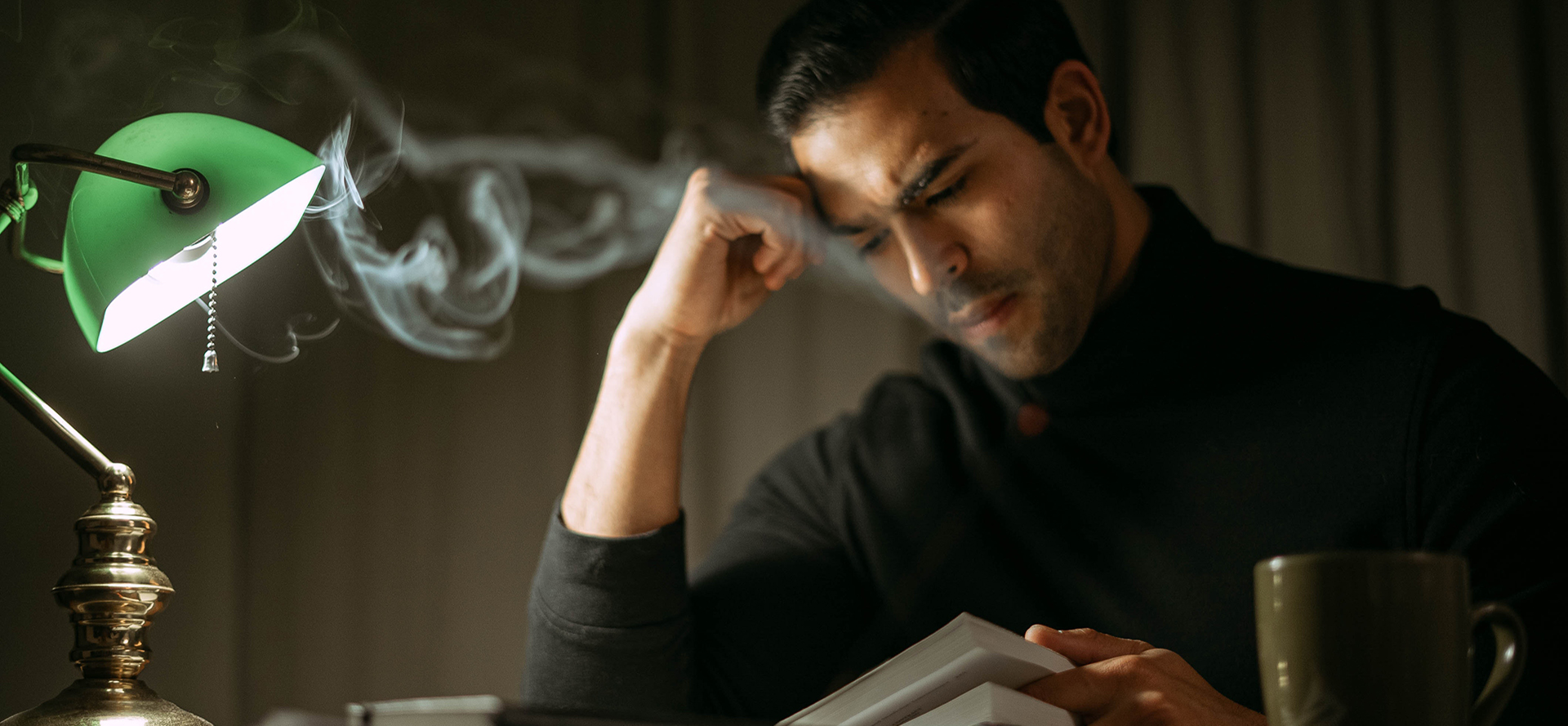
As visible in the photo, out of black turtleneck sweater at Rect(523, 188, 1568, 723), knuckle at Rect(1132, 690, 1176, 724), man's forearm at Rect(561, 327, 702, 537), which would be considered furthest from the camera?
man's forearm at Rect(561, 327, 702, 537)

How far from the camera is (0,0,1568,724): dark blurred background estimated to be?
161cm

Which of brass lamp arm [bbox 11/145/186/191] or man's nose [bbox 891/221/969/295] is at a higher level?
brass lamp arm [bbox 11/145/186/191]

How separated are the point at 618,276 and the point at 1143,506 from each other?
1.09 m

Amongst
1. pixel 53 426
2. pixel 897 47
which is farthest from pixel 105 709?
pixel 897 47

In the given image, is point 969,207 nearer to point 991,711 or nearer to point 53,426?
point 991,711

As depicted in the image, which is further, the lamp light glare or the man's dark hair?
the man's dark hair

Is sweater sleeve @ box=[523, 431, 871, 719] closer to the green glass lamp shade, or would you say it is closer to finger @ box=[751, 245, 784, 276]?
finger @ box=[751, 245, 784, 276]

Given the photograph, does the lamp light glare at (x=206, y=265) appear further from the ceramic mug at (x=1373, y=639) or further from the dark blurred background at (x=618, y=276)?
the ceramic mug at (x=1373, y=639)

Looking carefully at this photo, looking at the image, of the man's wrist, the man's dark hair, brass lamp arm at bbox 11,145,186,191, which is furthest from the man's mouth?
brass lamp arm at bbox 11,145,186,191

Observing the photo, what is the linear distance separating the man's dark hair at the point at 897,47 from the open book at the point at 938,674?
2.41 feet

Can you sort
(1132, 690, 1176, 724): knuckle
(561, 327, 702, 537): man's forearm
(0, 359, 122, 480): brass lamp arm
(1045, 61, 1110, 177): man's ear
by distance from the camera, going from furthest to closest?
(1045, 61, 1110, 177): man's ear
(561, 327, 702, 537): man's forearm
(0, 359, 122, 480): brass lamp arm
(1132, 690, 1176, 724): knuckle

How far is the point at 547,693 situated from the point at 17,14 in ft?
2.81

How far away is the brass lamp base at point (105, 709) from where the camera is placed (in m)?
0.67

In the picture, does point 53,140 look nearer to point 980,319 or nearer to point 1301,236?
point 980,319
